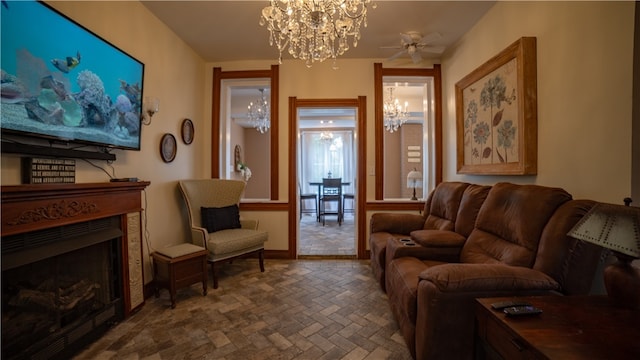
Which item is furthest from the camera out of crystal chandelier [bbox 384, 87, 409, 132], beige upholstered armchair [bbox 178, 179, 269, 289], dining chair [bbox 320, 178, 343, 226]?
dining chair [bbox 320, 178, 343, 226]

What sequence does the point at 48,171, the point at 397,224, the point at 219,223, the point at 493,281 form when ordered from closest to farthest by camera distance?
the point at 493,281 < the point at 48,171 < the point at 397,224 < the point at 219,223

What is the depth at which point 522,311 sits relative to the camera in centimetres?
104

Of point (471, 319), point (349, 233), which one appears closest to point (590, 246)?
point (471, 319)

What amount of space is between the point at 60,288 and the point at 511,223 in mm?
3116

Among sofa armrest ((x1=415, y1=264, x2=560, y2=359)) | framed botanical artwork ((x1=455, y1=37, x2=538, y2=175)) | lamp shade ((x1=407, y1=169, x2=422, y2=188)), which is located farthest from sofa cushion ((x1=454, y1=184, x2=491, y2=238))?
lamp shade ((x1=407, y1=169, x2=422, y2=188))

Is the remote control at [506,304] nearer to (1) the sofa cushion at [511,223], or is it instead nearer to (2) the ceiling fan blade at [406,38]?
(1) the sofa cushion at [511,223]

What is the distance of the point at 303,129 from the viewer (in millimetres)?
7848

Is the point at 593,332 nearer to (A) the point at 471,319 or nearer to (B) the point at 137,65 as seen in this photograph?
(A) the point at 471,319

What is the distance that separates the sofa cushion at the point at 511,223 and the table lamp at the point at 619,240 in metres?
0.47

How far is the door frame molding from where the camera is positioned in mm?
3656

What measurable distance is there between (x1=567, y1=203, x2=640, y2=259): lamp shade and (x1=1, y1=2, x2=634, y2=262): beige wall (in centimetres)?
58

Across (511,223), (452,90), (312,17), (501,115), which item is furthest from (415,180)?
(312,17)

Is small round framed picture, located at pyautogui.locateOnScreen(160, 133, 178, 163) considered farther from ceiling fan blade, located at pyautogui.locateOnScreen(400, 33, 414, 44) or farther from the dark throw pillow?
ceiling fan blade, located at pyautogui.locateOnScreen(400, 33, 414, 44)

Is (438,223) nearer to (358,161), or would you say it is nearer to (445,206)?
(445,206)
